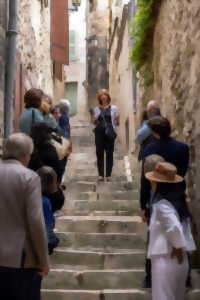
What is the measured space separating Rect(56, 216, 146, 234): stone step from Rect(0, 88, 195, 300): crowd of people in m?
0.81

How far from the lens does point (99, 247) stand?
178 inches

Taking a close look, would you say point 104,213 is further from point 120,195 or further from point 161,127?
point 161,127

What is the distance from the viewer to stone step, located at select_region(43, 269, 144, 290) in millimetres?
3820

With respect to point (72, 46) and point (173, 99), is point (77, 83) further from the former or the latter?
point (173, 99)

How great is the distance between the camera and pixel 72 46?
84.3 feet

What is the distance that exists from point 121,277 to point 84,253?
20.9 inches

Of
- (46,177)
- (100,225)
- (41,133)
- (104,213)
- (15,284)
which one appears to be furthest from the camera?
(104,213)

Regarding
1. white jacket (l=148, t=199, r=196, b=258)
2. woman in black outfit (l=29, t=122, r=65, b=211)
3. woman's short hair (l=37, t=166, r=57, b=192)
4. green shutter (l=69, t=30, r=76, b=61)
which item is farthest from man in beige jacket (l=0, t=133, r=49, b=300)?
green shutter (l=69, t=30, r=76, b=61)

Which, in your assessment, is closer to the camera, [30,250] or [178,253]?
[30,250]

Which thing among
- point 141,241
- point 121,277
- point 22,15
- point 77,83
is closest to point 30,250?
point 121,277

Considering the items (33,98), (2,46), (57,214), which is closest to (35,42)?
(2,46)

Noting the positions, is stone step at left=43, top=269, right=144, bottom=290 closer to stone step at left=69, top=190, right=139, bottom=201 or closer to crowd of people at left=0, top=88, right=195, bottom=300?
crowd of people at left=0, top=88, right=195, bottom=300

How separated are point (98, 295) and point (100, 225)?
137 cm

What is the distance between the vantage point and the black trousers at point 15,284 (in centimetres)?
240
